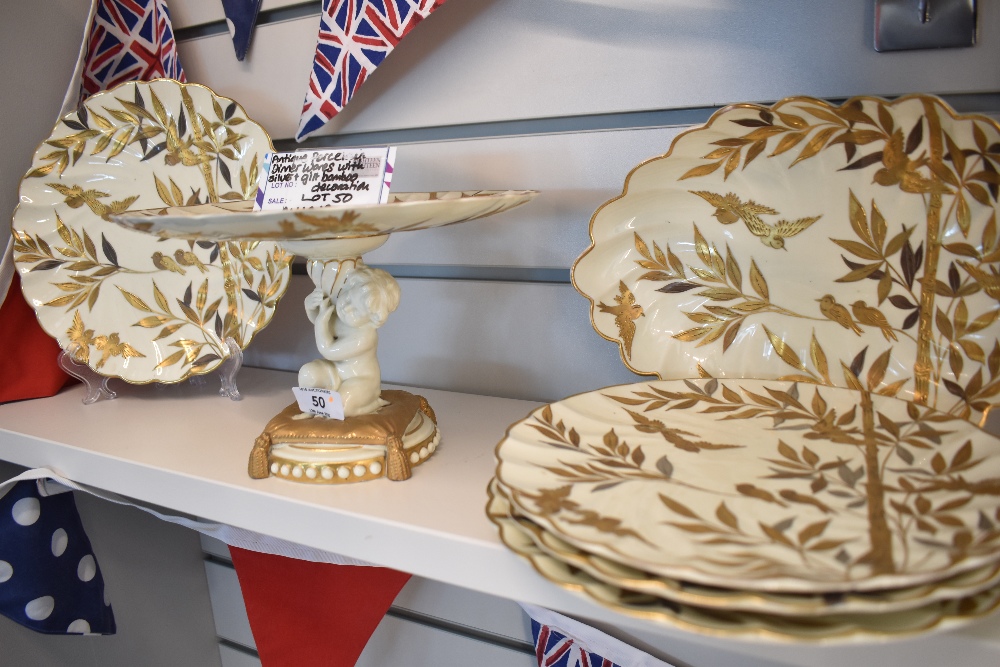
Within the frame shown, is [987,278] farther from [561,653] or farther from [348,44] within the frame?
[348,44]

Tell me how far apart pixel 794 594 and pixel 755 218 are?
0.45 m

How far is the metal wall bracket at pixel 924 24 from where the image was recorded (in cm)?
70

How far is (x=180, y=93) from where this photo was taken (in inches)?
39.3

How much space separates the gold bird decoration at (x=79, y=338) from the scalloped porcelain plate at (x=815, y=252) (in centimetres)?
72

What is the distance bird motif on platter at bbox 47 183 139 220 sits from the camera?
3.32ft

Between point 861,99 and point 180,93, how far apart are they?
0.89m

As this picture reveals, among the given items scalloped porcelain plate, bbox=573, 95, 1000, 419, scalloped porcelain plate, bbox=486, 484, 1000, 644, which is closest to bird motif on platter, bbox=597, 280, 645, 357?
scalloped porcelain plate, bbox=573, 95, 1000, 419

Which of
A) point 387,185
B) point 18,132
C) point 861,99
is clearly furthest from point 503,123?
point 18,132

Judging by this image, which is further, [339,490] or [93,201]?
[93,201]

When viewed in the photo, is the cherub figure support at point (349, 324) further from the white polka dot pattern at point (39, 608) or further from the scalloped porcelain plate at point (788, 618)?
the white polka dot pattern at point (39, 608)

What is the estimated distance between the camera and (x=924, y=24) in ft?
2.32

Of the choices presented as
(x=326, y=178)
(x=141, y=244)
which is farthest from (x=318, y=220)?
(x=141, y=244)

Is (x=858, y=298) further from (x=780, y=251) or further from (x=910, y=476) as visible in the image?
(x=910, y=476)

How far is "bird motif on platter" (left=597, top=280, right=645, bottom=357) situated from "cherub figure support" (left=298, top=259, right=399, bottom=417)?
25 cm
